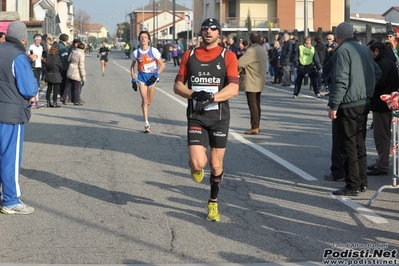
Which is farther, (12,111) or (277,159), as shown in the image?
(277,159)

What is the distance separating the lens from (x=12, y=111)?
7594mm

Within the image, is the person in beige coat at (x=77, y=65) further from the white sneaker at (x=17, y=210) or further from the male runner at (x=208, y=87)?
the male runner at (x=208, y=87)

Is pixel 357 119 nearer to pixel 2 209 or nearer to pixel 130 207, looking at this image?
pixel 130 207

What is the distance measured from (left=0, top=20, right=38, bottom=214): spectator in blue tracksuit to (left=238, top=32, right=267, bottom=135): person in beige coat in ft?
21.9

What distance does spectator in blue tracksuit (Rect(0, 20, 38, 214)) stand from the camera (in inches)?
298

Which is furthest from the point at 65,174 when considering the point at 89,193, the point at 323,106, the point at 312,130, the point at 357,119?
the point at 323,106

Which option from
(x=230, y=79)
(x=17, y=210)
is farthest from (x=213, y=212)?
(x=17, y=210)

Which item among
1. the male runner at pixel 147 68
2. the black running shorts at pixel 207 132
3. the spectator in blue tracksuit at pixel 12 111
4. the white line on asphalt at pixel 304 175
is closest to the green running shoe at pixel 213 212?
the black running shorts at pixel 207 132

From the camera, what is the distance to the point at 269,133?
14.3 metres

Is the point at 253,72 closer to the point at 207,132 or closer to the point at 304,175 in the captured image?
the point at 304,175

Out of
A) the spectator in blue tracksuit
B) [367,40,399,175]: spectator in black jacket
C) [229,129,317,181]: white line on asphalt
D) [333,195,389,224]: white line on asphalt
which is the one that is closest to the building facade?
[229,129,317,181]: white line on asphalt

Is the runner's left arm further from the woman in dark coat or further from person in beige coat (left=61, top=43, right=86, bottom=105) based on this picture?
person in beige coat (left=61, top=43, right=86, bottom=105)

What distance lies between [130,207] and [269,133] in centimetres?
669

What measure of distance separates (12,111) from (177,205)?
2.02 metres
